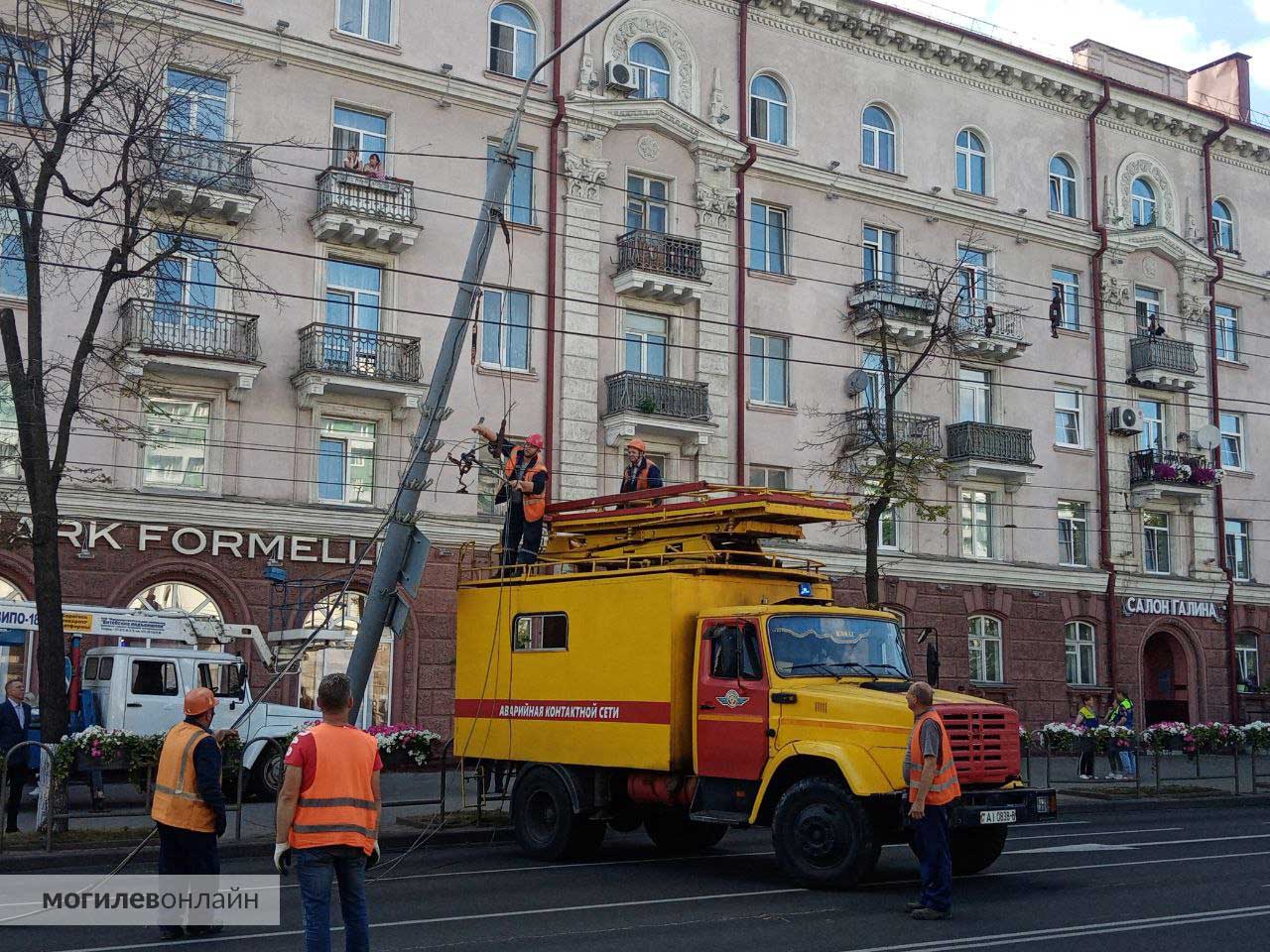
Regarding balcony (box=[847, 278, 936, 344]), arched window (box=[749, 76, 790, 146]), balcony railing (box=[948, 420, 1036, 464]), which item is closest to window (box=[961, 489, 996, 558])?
balcony railing (box=[948, 420, 1036, 464])

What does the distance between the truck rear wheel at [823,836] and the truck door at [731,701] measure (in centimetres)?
60

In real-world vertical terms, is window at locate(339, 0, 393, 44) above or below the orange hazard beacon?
above

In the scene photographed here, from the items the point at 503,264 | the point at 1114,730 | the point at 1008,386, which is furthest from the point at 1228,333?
the point at 503,264

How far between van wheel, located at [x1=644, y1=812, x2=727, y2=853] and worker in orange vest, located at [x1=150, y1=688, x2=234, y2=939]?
21.2 feet

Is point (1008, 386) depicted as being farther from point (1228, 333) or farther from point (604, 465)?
point (604, 465)

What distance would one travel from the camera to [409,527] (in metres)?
15.3

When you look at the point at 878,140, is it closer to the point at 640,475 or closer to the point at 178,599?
the point at 178,599

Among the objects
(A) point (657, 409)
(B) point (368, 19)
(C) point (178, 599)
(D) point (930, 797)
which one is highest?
(B) point (368, 19)

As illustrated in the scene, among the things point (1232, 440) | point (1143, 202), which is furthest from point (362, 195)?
point (1232, 440)

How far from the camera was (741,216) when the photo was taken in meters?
33.3

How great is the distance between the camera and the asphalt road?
391 inches

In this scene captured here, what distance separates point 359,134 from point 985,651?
19884mm

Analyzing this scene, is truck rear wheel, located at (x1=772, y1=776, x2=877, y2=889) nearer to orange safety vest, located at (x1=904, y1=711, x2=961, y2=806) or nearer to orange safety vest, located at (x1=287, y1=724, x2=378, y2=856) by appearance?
orange safety vest, located at (x1=904, y1=711, x2=961, y2=806)

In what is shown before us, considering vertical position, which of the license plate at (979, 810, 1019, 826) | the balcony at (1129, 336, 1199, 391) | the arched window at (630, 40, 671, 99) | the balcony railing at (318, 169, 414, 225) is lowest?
the license plate at (979, 810, 1019, 826)
